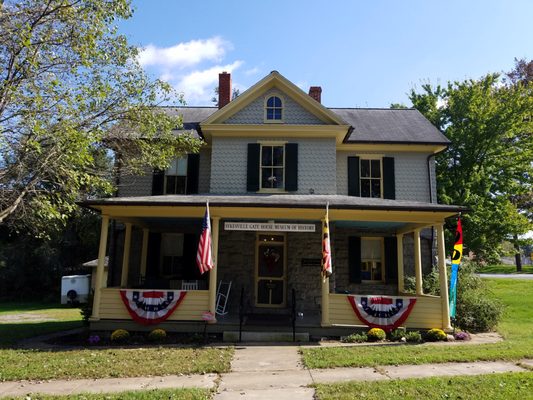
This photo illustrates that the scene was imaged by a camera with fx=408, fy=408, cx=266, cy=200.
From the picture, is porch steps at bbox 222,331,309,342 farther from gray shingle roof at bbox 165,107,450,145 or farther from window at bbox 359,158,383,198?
gray shingle roof at bbox 165,107,450,145

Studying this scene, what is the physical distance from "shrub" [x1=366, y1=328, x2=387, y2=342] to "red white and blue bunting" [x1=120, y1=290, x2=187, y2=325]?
16.3 feet

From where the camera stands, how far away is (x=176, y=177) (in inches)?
608

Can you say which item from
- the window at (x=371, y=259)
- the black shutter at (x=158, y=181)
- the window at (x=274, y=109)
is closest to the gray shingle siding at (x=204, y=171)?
the black shutter at (x=158, y=181)

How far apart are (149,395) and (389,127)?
13.8 m

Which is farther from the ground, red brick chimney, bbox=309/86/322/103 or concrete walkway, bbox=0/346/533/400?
red brick chimney, bbox=309/86/322/103

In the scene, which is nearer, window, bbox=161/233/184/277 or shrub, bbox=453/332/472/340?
shrub, bbox=453/332/472/340

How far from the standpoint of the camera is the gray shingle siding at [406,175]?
15.3 meters

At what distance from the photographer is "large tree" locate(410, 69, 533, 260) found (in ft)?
62.0

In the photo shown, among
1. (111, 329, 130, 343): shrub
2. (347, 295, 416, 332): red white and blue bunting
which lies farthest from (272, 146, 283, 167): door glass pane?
(111, 329, 130, 343): shrub

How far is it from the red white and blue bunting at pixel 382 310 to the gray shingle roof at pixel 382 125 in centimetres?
642

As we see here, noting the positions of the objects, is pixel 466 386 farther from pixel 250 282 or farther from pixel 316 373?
pixel 250 282

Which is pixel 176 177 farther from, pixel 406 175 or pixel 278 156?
pixel 406 175

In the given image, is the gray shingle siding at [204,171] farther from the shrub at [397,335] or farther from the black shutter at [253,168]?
the shrub at [397,335]

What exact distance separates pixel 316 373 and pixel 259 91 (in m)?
10.3
